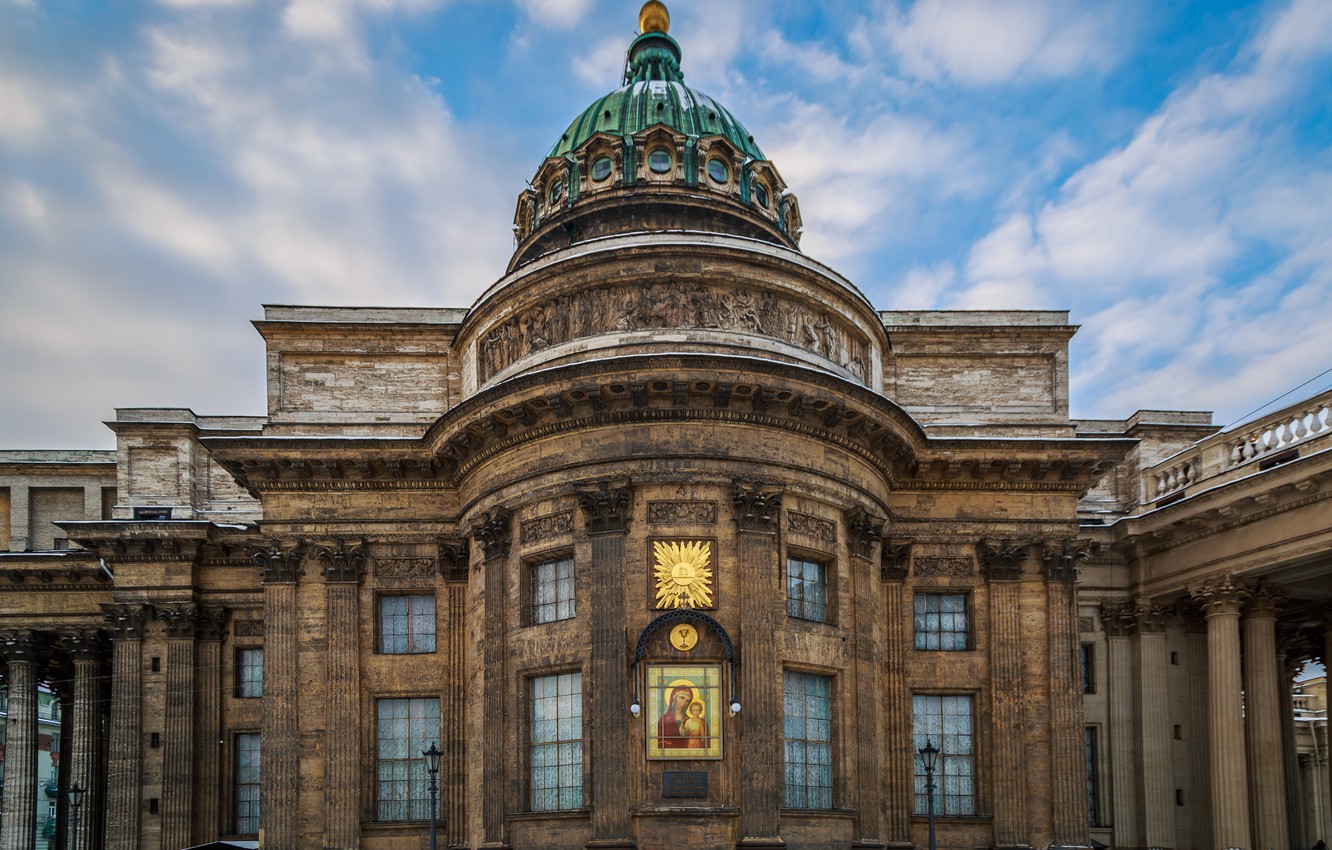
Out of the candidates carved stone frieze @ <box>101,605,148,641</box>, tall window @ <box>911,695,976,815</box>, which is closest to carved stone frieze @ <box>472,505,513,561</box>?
tall window @ <box>911,695,976,815</box>

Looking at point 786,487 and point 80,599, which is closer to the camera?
point 786,487

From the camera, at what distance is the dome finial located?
50.9 metres

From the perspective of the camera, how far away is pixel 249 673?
3959 cm

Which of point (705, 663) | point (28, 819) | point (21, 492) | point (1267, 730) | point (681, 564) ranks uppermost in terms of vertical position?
point (21, 492)

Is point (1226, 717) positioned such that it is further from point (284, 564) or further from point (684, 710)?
point (284, 564)

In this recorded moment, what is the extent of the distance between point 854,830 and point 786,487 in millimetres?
7769

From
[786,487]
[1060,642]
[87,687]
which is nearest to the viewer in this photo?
[786,487]

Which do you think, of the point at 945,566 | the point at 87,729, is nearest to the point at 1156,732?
the point at 945,566

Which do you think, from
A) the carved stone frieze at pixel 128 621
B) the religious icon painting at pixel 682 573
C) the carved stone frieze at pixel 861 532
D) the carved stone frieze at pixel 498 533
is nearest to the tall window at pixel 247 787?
the carved stone frieze at pixel 128 621

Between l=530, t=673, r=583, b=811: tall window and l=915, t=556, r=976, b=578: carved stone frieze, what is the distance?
33.9ft

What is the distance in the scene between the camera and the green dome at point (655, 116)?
4453cm

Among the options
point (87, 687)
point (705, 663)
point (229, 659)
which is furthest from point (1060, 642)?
point (87, 687)

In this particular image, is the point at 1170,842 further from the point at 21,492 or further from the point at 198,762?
the point at 21,492

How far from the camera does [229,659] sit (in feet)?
129
